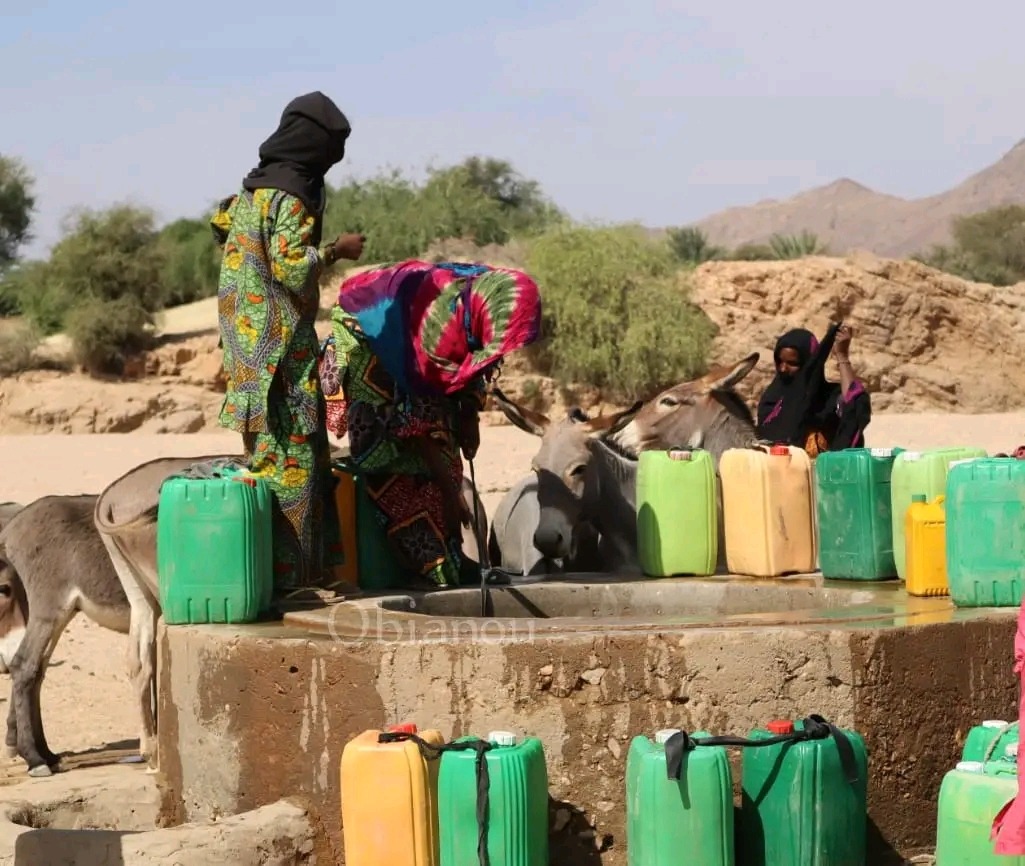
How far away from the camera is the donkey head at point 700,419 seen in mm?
9055

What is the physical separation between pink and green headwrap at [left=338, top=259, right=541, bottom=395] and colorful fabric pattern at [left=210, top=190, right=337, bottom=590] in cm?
43

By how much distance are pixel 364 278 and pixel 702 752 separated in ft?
9.84

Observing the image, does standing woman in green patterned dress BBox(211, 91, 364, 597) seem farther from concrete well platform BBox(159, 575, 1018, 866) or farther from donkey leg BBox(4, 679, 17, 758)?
donkey leg BBox(4, 679, 17, 758)

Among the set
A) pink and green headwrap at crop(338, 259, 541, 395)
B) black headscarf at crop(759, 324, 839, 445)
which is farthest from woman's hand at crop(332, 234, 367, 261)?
black headscarf at crop(759, 324, 839, 445)

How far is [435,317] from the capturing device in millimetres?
6875

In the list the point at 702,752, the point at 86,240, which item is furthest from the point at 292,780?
the point at 86,240

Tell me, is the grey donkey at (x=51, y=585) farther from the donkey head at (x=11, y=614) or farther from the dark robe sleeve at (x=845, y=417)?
the dark robe sleeve at (x=845, y=417)

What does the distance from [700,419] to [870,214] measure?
280 ft

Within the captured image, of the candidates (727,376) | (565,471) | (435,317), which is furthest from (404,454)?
(727,376)

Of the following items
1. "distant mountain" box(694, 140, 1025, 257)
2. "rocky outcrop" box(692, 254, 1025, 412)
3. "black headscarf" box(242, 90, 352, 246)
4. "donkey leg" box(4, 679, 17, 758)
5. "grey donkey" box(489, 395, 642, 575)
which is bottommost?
"donkey leg" box(4, 679, 17, 758)

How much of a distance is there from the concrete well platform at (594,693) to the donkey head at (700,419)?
3.26 metres

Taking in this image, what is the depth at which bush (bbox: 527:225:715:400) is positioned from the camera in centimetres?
2425

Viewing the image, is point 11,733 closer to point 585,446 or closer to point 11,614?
point 11,614

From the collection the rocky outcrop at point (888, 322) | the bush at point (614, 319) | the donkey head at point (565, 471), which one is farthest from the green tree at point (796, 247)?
the donkey head at point (565, 471)
